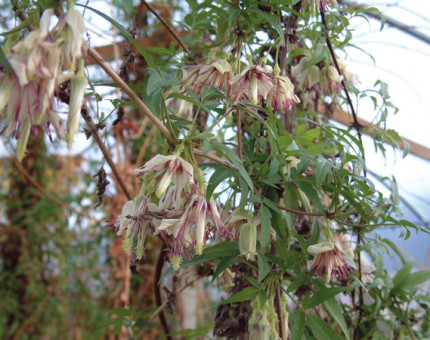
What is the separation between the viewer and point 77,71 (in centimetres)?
30

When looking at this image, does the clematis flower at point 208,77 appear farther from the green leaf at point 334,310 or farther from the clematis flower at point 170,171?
the green leaf at point 334,310

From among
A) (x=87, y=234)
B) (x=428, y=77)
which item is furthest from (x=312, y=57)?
(x=87, y=234)

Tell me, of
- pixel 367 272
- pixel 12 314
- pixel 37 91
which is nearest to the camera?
pixel 37 91

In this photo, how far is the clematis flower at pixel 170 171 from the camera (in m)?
0.38

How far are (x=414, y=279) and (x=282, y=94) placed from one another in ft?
1.25

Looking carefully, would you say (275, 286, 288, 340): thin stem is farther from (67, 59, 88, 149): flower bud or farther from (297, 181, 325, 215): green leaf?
(67, 59, 88, 149): flower bud

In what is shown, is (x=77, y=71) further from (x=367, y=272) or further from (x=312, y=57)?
(x=367, y=272)

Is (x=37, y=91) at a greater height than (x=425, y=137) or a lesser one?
lesser

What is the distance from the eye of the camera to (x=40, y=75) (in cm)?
27

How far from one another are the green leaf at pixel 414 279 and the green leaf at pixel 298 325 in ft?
0.77

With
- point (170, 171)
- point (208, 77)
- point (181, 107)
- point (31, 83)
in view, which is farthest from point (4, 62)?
point (181, 107)

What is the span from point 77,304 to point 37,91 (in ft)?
5.29

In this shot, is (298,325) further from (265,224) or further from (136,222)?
(136,222)

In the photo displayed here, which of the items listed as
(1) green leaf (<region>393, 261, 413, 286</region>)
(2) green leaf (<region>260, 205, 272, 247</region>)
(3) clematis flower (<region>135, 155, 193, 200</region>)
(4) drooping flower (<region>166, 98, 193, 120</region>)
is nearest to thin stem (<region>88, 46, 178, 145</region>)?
(3) clematis flower (<region>135, 155, 193, 200</region>)
